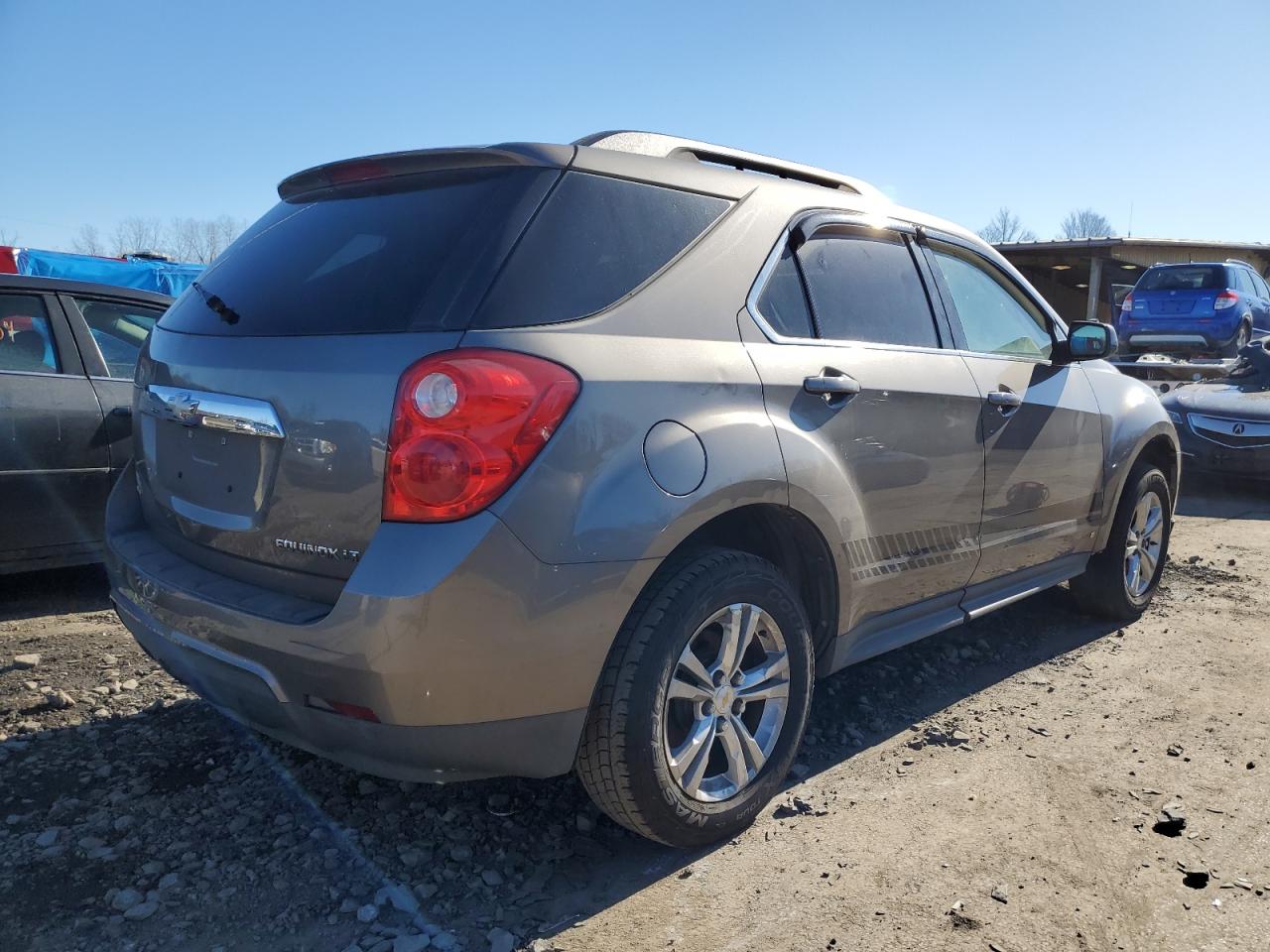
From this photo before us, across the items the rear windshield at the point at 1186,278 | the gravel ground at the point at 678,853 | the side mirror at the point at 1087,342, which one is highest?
the rear windshield at the point at 1186,278

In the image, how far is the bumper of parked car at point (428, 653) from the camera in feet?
6.64

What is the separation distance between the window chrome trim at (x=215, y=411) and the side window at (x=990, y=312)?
8.10ft

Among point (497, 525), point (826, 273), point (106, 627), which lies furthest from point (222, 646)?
point (106, 627)

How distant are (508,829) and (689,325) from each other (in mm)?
1454

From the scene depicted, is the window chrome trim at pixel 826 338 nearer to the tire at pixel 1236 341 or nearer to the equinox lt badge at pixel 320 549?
the equinox lt badge at pixel 320 549

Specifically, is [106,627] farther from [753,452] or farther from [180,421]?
[753,452]

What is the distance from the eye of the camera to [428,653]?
2031 mm

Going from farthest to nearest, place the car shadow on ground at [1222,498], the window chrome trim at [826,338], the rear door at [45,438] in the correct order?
1. the car shadow on ground at [1222,498]
2. the rear door at [45,438]
3. the window chrome trim at [826,338]

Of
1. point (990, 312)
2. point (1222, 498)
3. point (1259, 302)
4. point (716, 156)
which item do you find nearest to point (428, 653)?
point (716, 156)

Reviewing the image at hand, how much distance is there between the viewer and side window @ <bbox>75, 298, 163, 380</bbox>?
4.64 meters

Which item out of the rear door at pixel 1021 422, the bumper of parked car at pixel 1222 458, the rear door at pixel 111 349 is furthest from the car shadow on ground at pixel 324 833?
the bumper of parked car at pixel 1222 458

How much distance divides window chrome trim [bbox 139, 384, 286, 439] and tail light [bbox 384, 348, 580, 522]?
363mm

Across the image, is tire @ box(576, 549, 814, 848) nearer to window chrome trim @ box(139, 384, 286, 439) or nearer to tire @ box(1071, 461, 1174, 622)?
window chrome trim @ box(139, 384, 286, 439)

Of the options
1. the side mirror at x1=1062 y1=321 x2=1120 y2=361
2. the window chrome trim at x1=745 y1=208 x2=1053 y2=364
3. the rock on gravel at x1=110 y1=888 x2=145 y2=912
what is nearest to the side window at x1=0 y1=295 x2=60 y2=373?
the rock on gravel at x1=110 y1=888 x2=145 y2=912
